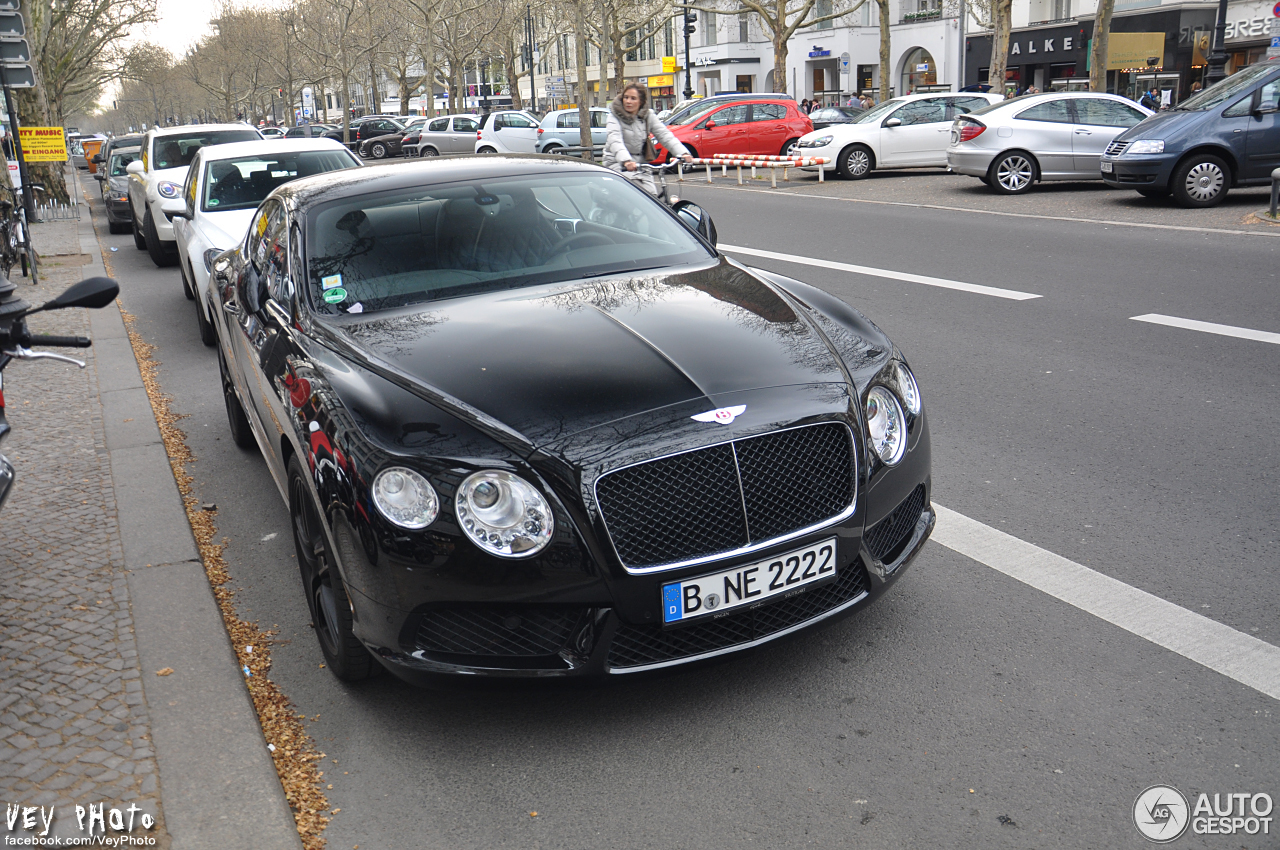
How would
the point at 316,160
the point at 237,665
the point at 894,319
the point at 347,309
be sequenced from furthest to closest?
the point at 316,160, the point at 894,319, the point at 347,309, the point at 237,665

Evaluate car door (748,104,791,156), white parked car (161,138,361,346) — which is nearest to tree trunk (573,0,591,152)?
car door (748,104,791,156)

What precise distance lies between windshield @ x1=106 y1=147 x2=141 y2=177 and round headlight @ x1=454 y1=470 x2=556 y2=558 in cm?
1958

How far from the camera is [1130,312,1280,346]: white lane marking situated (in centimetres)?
750

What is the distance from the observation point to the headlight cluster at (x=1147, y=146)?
1447cm

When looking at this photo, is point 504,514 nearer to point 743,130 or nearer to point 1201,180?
point 1201,180

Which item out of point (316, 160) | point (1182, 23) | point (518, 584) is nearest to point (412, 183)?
point (518, 584)

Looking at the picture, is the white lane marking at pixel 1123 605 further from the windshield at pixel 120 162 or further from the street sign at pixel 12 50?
the windshield at pixel 120 162

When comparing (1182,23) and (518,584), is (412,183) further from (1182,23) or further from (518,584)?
(1182,23)

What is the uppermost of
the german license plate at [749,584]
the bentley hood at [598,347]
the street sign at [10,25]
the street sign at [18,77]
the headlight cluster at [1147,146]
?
the street sign at [10,25]

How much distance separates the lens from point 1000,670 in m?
3.47

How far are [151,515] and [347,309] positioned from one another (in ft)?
5.83

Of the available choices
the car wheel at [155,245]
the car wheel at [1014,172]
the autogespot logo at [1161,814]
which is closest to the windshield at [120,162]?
the car wheel at [155,245]

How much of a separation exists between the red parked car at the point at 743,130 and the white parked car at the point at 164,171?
1220 centimetres

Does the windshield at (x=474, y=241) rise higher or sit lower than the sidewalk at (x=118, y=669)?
higher
